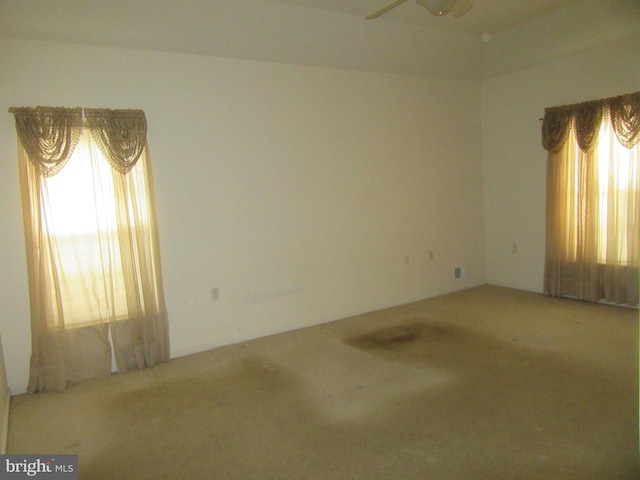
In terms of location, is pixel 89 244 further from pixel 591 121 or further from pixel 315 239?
pixel 591 121

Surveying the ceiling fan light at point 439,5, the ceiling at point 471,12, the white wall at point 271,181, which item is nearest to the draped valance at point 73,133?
the white wall at point 271,181

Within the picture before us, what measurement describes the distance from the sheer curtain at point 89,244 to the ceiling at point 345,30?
25.4 inches

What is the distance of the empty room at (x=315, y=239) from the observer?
2.63 metres

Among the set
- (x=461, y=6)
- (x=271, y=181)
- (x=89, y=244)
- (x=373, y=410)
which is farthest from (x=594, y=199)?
(x=89, y=244)

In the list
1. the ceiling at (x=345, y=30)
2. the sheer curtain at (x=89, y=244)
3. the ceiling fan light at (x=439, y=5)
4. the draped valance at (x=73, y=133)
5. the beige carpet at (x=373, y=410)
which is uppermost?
the ceiling at (x=345, y=30)

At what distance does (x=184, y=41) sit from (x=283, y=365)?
2.89 m

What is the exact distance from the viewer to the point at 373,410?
2844mm

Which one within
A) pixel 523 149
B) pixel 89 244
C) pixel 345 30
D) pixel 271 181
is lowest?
pixel 89 244

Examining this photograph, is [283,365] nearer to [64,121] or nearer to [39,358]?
[39,358]

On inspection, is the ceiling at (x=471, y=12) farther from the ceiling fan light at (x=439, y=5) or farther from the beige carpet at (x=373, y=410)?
the beige carpet at (x=373, y=410)

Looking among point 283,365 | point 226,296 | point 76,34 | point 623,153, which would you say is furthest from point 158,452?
point 623,153

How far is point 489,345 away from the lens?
12.6 feet

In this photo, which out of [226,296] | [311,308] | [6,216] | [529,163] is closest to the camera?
[6,216]

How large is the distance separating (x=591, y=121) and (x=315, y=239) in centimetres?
319
